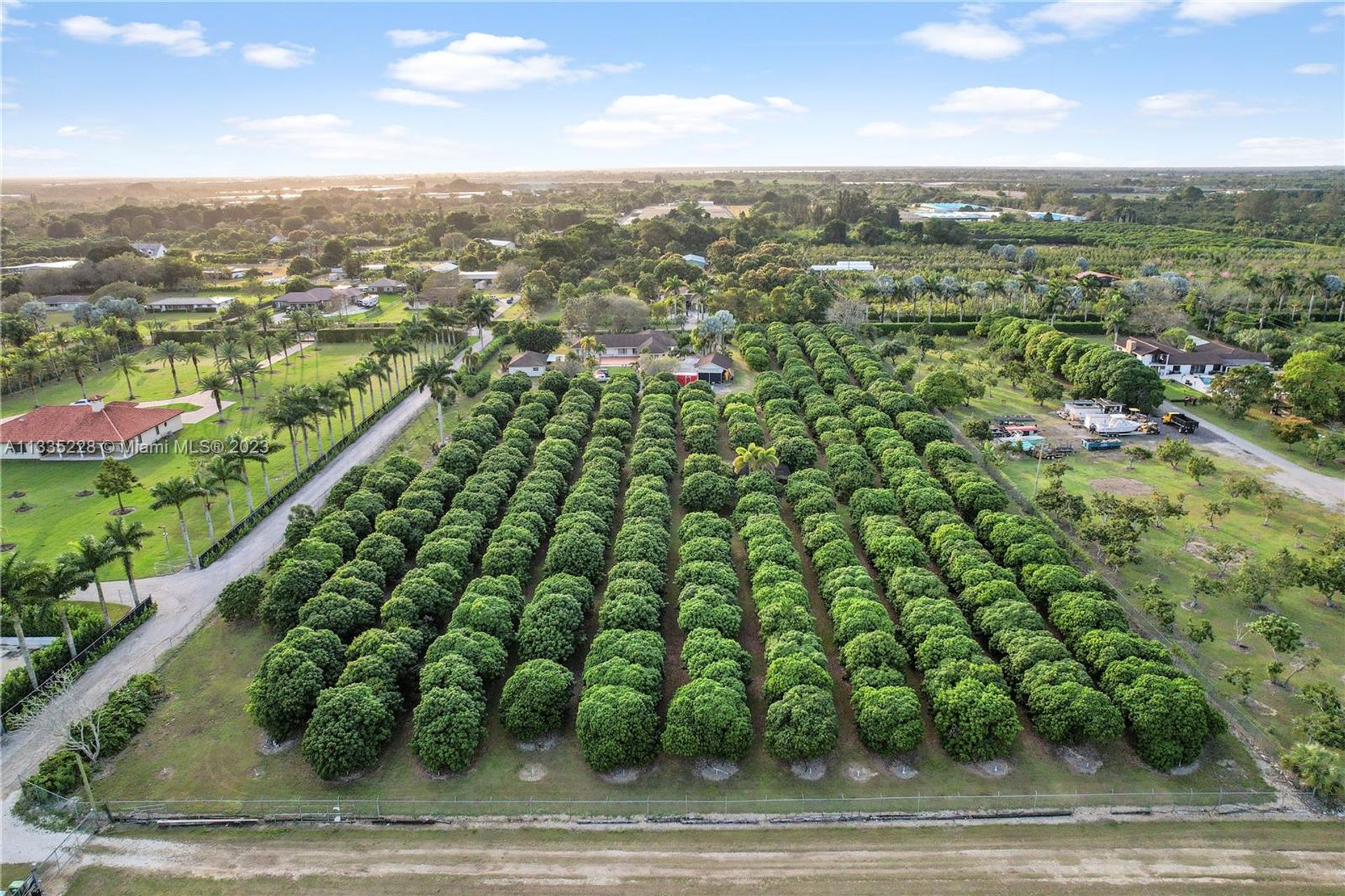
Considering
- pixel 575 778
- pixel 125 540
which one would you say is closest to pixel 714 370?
pixel 125 540

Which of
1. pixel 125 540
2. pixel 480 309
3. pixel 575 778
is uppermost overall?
pixel 480 309

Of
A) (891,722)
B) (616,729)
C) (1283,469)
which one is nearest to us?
(616,729)

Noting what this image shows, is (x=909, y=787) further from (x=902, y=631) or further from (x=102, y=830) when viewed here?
(x=102, y=830)

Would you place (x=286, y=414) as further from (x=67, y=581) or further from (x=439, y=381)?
(x=67, y=581)

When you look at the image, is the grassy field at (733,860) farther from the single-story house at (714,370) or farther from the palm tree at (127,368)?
the palm tree at (127,368)

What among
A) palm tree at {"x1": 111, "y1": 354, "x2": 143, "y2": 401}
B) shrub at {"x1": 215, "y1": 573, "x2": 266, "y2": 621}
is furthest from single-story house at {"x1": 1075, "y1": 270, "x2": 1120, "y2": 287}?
palm tree at {"x1": 111, "y1": 354, "x2": 143, "y2": 401}

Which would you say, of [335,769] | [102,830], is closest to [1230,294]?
[335,769]

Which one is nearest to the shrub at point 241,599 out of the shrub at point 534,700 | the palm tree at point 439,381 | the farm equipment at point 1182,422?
the shrub at point 534,700
